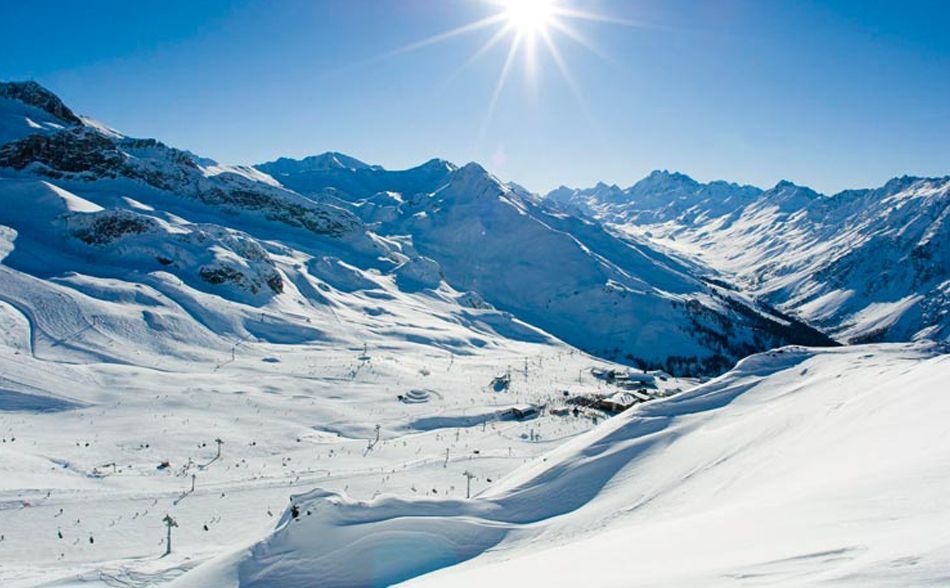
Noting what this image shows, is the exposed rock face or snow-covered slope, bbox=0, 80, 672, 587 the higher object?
the exposed rock face

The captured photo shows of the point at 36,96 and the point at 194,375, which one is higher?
the point at 36,96

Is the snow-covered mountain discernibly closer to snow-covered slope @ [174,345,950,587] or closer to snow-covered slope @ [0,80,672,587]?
snow-covered slope @ [0,80,672,587]


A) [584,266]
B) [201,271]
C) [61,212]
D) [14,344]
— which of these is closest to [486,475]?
[14,344]

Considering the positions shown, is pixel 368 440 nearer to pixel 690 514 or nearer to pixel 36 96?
pixel 690 514

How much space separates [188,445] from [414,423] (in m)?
19.0

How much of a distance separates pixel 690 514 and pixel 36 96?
584 ft

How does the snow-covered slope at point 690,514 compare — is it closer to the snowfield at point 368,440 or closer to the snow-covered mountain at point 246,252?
the snowfield at point 368,440

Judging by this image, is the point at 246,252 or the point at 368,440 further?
the point at 246,252

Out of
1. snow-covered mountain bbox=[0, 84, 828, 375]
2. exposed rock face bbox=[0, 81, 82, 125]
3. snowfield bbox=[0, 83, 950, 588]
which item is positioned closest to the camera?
snowfield bbox=[0, 83, 950, 588]

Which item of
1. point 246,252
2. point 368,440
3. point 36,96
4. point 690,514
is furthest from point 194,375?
point 36,96

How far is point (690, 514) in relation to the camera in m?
13.0

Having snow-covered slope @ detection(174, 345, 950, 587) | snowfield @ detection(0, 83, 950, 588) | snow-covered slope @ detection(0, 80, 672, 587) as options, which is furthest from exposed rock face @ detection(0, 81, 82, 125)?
snow-covered slope @ detection(174, 345, 950, 587)

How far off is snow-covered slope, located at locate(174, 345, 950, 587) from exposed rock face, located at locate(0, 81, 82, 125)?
6515 inches

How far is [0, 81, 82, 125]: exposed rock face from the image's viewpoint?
13338cm
